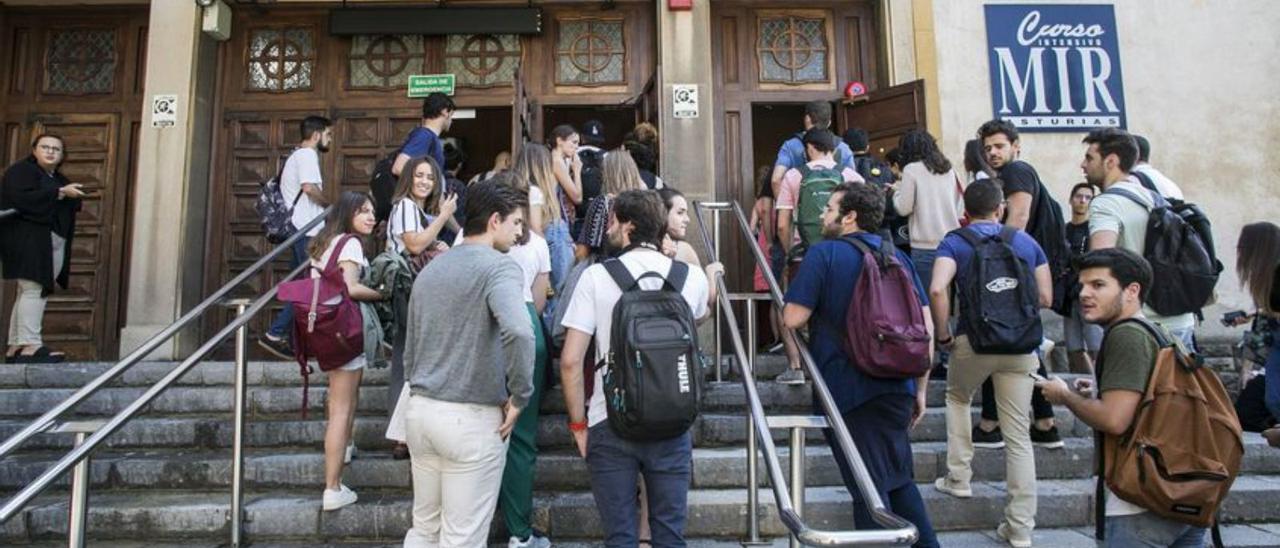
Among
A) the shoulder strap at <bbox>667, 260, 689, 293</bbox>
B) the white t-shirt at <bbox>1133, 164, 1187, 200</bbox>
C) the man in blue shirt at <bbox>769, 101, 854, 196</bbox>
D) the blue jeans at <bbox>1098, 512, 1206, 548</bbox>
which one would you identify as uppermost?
the man in blue shirt at <bbox>769, 101, 854, 196</bbox>

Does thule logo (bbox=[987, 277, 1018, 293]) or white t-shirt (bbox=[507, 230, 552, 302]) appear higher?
white t-shirt (bbox=[507, 230, 552, 302])

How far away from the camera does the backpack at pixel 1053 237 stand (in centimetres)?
514

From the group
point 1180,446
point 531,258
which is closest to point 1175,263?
point 1180,446

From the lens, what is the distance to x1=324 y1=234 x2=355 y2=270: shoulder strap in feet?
13.1

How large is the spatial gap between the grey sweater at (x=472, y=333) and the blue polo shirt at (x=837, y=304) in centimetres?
119

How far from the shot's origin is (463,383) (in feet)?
9.67

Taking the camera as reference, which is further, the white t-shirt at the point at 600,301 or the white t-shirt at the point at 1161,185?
the white t-shirt at the point at 1161,185

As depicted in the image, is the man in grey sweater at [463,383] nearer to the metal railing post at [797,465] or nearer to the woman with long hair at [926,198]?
the metal railing post at [797,465]

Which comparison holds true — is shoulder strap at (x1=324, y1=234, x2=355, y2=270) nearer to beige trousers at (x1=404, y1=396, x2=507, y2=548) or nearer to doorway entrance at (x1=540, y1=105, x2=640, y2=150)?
beige trousers at (x1=404, y1=396, x2=507, y2=548)

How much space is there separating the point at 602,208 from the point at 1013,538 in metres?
2.67

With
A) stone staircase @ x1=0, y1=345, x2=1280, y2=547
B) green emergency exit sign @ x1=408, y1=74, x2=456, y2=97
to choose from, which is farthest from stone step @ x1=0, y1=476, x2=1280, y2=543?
green emergency exit sign @ x1=408, y1=74, x2=456, y2=97

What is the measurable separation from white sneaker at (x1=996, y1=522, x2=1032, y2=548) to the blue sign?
4.88 metres

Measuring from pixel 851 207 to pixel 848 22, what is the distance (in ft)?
17.5

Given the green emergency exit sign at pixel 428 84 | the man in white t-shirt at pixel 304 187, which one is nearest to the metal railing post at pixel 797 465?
the man in white t-shirt at pixel 304 187
